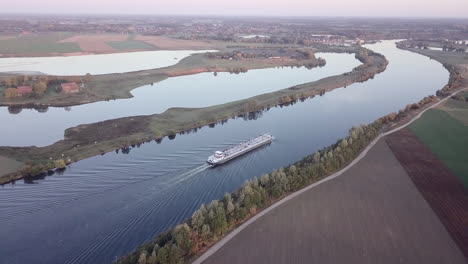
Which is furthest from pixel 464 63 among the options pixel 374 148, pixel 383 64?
pixel 374 148

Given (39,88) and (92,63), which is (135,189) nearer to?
(39,88)

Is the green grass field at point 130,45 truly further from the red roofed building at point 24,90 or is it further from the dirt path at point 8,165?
the dirt path at point 8,165

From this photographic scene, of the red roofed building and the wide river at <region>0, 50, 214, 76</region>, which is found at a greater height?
the wide river at <region>0, 50, 214, 76</region>

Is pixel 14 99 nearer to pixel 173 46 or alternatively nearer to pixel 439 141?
pixel 439 141

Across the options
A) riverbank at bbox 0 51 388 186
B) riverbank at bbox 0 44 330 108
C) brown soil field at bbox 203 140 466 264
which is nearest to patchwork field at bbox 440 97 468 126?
riverbank at bbox 0 51 388 186

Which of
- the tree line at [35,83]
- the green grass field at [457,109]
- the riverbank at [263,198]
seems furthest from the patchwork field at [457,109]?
the tree line at [35,83]

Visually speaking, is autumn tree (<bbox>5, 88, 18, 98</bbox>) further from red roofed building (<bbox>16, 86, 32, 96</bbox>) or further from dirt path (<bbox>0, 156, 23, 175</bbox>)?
dirt path (<bbox>0, 156, 23, 175</bbox>)
